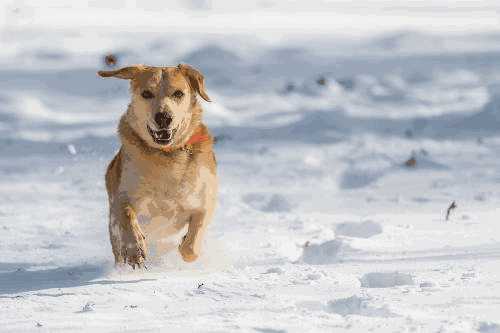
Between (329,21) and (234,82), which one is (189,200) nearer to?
(234,82)

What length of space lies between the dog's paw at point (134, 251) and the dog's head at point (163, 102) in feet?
1.48

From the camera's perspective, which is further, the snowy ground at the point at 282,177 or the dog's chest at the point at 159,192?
the dog's chest at the point at 159,192

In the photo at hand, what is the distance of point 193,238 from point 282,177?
2727 millimetres

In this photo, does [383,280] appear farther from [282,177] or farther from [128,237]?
[282,177]

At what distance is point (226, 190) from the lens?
256 inches

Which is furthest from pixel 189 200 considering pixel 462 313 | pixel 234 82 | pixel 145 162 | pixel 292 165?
pixel 234 82

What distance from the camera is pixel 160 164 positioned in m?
4.20

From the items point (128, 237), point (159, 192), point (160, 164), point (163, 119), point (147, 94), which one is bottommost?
point (128, 237)

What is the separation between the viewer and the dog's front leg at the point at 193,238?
431 centimetres

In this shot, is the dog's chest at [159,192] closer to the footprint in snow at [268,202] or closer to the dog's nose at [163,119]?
the dog's nose at [163,119]

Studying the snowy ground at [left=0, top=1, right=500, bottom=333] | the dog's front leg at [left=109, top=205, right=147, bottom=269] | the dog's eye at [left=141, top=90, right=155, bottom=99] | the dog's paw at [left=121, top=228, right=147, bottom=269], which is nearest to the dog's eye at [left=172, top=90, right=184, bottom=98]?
the dog's eye at [left=141, top=90, right=155, bottom=99]

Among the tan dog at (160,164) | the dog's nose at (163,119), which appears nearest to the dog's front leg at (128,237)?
the tan dog at (160,164)

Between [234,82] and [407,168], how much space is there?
10.2ft

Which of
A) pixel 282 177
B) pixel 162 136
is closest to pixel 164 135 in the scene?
pixel 162 136
